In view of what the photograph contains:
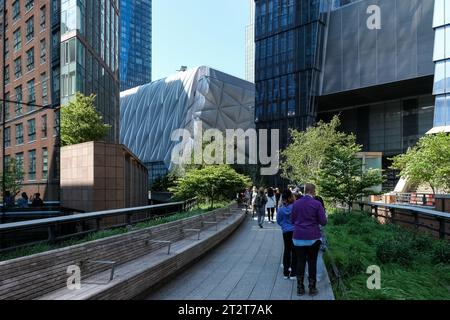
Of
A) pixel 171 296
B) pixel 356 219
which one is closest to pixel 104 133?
pixel 356 219

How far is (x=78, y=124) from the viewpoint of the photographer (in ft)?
94.8

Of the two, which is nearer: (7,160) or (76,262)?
(76,262)

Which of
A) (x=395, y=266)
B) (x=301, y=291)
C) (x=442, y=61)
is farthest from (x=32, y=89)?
(x=442, y=61)

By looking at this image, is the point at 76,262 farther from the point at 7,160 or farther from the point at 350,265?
the point at 7,160

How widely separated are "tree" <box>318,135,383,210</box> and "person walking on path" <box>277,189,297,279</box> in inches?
485

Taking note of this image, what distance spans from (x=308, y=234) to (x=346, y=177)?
47.0 feet

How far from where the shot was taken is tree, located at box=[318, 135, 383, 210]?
19938 millimetres

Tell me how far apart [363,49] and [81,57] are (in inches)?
1470

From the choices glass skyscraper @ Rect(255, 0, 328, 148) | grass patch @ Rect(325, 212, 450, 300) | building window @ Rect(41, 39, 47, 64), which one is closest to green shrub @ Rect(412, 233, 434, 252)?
grass patch @ Rect(325, 212, 450, 300)

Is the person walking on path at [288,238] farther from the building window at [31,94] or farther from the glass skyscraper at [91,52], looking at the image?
the glass skyscraper at [91,52]

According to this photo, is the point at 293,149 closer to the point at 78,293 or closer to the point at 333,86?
the point at 333,86

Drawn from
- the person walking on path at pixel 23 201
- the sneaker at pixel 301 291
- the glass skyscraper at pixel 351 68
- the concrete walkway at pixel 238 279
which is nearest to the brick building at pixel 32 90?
the person walking on path at pixel 23 201

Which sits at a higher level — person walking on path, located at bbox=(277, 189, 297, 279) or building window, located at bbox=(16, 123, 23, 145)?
building window, located at bbox=(16, 123, 23, 145)

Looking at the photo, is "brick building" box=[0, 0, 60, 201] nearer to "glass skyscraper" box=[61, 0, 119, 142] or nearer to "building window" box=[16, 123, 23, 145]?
→ "building window" box=[16, 123, 23, 145]
